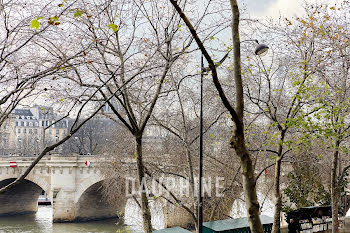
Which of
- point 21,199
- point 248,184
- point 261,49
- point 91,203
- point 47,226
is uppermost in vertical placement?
point 261,49

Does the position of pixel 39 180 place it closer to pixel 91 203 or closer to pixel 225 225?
pixel 91 203

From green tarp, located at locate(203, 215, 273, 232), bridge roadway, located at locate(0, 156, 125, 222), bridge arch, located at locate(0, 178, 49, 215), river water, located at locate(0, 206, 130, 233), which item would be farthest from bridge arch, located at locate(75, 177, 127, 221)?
green tarp, located at locate(203, 215, 273, 232)

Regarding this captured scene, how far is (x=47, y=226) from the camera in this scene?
29.2 meters

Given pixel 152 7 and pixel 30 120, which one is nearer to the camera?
pixel 152 7

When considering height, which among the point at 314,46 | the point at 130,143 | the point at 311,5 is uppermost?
the point at 311,5

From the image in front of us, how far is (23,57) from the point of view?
705cm

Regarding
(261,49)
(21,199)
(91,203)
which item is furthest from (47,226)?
(261,49)

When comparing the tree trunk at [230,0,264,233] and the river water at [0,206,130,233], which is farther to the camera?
the river water at [0,206,130,233]

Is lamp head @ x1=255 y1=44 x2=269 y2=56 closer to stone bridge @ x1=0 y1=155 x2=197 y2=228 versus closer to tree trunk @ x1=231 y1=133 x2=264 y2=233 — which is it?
tree trunk @ x1=231 y1=133 x2=264 y2=233

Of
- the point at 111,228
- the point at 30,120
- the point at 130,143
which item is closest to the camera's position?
the point at 130,143

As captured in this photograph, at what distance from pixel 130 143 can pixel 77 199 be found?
13200 mm

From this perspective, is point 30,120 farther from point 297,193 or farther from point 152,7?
point 152,7

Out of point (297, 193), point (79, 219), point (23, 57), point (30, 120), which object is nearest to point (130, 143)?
point (297, 193)

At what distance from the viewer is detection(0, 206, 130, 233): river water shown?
27281 mm
